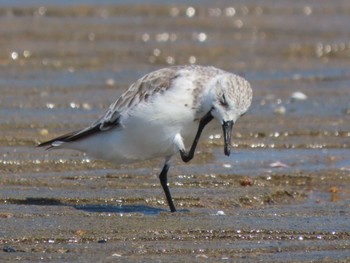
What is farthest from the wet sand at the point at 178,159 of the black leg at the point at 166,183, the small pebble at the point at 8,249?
the black leg at the point at 166,183

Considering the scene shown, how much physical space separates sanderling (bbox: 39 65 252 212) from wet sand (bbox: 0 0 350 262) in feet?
1.09

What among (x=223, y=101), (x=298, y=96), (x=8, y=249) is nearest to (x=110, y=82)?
(x=298, y=96)

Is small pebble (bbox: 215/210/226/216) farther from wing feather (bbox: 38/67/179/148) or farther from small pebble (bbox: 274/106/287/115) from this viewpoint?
small pebble (bbox: 274/106/287/115)

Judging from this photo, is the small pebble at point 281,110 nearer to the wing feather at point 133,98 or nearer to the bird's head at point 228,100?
the wing feather at point 133,98

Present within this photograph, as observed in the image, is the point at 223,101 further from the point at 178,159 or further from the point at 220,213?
the point at 178,159

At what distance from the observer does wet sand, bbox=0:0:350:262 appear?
6219 mm

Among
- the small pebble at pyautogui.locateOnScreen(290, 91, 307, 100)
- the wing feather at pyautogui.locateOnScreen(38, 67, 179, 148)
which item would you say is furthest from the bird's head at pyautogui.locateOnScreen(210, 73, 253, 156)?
the small pebble at pyautogui.locateOnScreen(290, 91, 307, 100)

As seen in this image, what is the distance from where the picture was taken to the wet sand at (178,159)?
6.22 m

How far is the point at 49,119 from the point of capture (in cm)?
965

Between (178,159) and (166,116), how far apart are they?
147cm

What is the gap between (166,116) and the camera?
22.6 ft

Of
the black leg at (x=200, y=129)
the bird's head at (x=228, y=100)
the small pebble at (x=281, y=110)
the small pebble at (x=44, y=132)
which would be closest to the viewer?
the bird's head at (x=228, y=100)

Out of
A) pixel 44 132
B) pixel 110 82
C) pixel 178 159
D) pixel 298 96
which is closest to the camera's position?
pixel 178 159

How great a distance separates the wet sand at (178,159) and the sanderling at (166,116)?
13.0 inches
